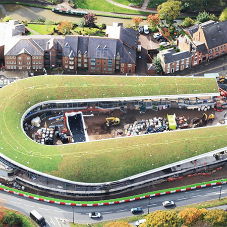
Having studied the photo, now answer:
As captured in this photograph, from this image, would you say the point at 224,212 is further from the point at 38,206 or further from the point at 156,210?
the point at 38,206

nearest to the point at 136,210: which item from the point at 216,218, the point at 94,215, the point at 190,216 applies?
the point at 94,215

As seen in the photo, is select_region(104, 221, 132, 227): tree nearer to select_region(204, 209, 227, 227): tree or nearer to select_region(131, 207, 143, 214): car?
select_region(131, 207, 143, 214): car

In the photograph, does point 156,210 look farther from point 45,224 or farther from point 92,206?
point 45,224

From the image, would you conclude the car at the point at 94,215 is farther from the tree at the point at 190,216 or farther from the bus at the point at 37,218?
the tree at the point at 190,216

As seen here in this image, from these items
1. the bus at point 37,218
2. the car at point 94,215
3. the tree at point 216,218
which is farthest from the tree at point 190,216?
the bus at point 37,218

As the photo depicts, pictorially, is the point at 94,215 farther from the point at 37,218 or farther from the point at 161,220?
the point at 161,220

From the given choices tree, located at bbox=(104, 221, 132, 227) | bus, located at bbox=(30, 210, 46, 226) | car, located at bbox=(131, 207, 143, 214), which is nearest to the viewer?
tree, located at bbox=(104, 221, 132, 227)

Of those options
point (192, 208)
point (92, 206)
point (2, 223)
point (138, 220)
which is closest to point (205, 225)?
point (192, 208)

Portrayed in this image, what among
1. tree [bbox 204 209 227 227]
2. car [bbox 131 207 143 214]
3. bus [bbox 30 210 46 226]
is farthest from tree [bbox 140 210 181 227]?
bus [bbox 30 210 46 226]
